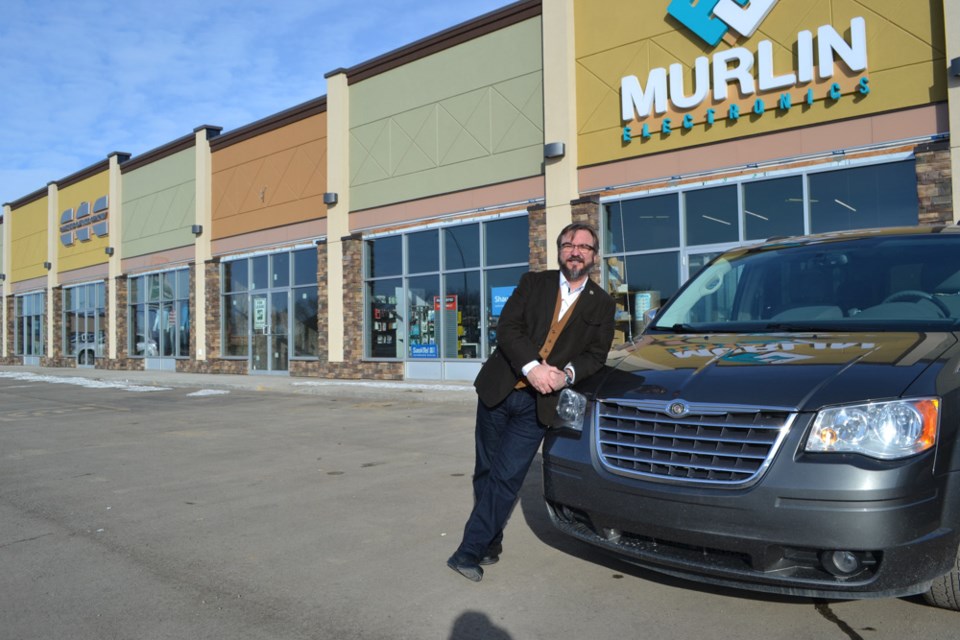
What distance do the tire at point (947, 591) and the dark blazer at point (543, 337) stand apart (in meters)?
1.74

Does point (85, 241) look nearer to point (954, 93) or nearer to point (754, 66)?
point (754, 66)

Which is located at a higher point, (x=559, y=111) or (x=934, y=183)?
(x=559, y=111)

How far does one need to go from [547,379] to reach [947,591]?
6.34ft

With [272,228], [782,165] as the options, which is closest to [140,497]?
[782,165]

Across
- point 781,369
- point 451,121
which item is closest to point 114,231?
point 451,121

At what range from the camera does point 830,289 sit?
4.41m

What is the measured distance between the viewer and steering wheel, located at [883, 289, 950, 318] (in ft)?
13.0

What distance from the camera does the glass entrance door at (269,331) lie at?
72.2 ft

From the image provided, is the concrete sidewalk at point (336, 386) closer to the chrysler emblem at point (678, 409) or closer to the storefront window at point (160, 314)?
the storefront window at point (160, 314)

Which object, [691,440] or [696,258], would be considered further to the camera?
[696,258]

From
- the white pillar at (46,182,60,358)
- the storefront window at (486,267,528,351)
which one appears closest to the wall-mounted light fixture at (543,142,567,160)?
the storefront window at (486,267,528,351)

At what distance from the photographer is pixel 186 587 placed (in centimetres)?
399

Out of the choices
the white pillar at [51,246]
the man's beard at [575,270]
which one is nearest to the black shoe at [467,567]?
the man's beard at [575,270]

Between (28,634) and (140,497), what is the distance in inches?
112
